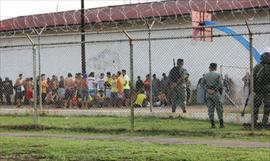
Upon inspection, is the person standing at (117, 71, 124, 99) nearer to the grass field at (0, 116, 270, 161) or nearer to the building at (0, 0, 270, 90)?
the building at (0, 0, 270, 90)

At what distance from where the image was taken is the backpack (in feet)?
47.4

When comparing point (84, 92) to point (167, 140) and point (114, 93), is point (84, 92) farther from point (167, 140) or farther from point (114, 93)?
point (167, 140)

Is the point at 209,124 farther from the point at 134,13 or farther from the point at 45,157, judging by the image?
the point at 134,13

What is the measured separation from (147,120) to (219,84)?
260cm

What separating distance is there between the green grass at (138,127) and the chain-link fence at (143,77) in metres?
0.51

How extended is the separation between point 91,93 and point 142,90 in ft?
6.24

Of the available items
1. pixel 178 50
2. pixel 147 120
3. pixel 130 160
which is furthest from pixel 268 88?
pixel 178 50

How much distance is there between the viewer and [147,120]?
55.3 ft

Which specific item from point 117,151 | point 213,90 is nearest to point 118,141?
point 117,151

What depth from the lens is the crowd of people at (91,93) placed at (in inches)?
774

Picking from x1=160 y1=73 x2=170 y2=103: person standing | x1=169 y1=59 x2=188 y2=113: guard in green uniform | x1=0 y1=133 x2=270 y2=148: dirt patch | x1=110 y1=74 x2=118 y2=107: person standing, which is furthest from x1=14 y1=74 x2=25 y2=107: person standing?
x1=0 y1=133 x2=270 y2=148: dirt patch

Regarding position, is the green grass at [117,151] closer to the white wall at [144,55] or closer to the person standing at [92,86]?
the person standing at [92,86]

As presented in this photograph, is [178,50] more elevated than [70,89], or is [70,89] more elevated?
Result: [178,50]

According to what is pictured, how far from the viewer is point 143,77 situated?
25.8 m
